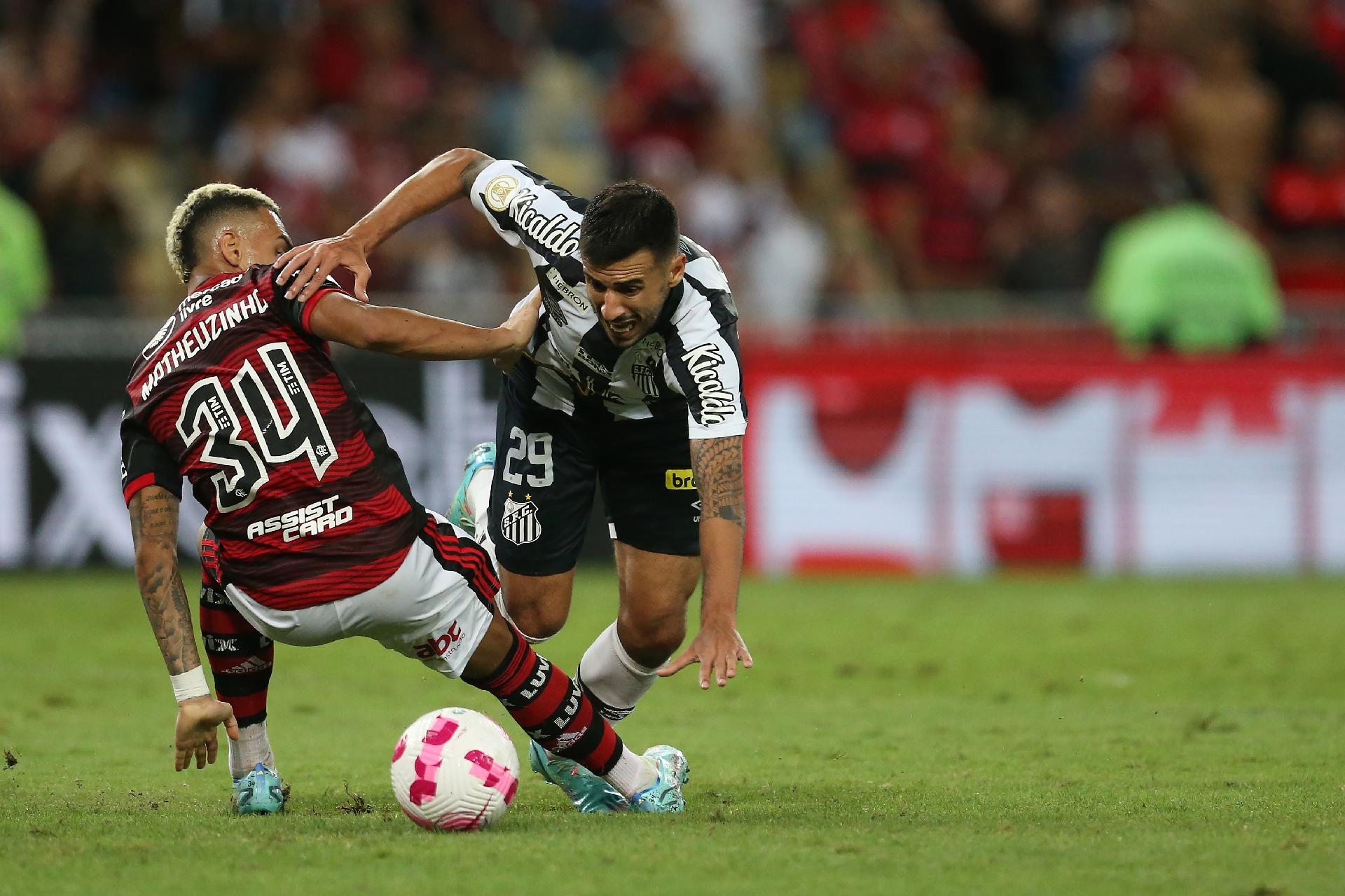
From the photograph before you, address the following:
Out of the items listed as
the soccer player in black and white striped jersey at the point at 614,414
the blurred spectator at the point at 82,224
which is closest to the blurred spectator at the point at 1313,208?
the blurred spectator at the point at 82,224

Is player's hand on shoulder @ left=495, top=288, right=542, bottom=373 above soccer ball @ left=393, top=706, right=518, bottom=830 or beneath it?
above

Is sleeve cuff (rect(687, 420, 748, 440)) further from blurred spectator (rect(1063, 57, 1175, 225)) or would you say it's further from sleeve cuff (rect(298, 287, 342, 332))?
blurred spectator (rect(1063, 57, 1175, 225))

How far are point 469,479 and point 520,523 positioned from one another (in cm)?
50

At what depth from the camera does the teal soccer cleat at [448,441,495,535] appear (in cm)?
707

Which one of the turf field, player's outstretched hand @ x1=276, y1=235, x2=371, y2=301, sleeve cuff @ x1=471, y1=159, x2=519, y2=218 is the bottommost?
the turf field

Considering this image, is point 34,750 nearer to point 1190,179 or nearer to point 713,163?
point 713,163

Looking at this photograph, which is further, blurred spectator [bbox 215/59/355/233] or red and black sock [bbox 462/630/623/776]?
blurred spectator [bbox 215/59/355/233]

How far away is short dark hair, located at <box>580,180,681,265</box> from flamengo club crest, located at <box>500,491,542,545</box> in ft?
4.22

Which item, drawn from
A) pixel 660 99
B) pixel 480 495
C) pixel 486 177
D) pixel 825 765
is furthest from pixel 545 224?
pixel 660 99

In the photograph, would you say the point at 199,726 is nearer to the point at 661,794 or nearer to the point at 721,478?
the point at 661,794

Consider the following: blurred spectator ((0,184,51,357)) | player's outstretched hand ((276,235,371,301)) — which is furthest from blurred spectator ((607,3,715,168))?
player's outstretched hand ((276,235,371,301))

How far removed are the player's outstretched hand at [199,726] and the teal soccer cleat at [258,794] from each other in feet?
1.62

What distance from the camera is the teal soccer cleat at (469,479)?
23.2 ft

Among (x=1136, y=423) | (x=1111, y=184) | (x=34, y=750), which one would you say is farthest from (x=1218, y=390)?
(x=34, y=750)
